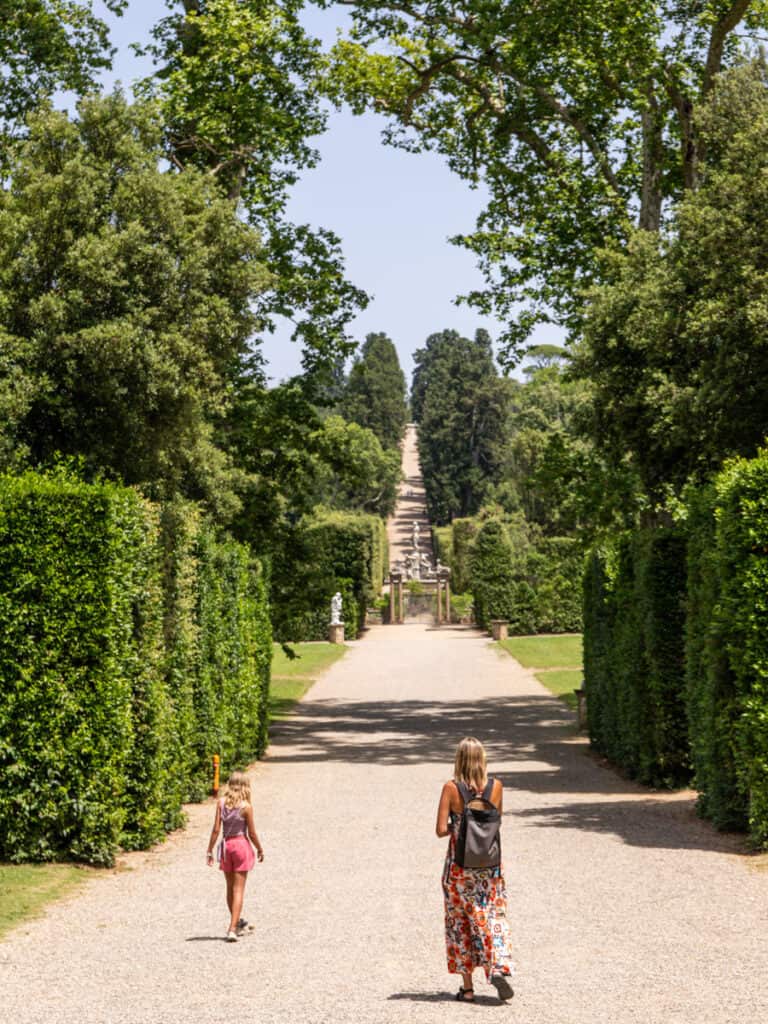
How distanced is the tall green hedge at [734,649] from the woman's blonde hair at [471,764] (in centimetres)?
534

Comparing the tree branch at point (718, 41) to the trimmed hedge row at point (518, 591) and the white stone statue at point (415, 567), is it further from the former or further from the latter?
the white stone statue at point (415, 567)

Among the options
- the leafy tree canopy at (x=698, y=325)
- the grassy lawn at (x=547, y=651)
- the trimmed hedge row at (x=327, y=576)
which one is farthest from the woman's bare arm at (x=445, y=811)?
the grassy lawn at (x=547, y=651)

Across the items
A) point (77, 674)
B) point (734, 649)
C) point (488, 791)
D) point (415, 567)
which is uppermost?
point (415, 567)

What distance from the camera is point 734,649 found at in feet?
40.4

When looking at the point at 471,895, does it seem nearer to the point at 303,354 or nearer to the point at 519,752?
the point at 519,752

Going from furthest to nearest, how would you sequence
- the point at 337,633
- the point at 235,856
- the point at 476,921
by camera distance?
the point at 337,633 < the point at 235,856 < the point at 476,921

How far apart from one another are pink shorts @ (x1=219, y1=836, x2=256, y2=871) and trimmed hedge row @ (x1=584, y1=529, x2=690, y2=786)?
770 cm

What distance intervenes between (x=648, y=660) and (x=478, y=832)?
1007cm

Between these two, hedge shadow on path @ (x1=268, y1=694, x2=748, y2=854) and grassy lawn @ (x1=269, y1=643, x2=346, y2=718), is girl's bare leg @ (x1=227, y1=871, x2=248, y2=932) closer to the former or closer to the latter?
hedge shadow on path @ (x1=268, y1=694, x2=748, y2=854)

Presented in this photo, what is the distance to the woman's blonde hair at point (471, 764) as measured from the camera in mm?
7270

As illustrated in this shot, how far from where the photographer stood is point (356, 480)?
26.7 m

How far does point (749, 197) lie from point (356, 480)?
11567 millimetres

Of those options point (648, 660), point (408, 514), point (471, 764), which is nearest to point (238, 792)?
point (471, 764)

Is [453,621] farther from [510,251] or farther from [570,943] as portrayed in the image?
[570,943]
